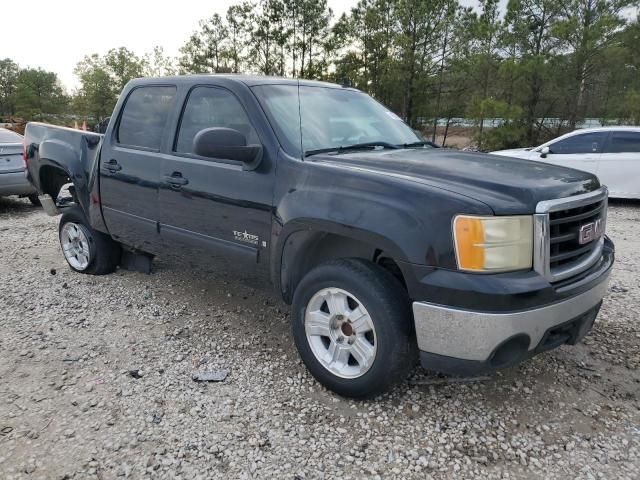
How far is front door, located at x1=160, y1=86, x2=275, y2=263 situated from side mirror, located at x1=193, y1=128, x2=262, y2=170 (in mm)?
138

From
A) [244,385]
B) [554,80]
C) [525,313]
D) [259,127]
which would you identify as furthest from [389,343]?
[554,80]

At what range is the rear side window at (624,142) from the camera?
9.12 metres

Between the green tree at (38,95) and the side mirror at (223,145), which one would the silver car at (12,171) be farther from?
the green tree at (38,95)

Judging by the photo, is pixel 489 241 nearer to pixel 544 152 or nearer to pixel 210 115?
pixel 210 115

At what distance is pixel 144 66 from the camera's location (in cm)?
3978

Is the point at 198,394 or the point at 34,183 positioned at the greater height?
the point at 34,183

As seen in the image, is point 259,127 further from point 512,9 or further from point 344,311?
point 512,9

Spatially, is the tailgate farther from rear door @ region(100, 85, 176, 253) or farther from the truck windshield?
the truck windshield

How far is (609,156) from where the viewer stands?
30.2 ft

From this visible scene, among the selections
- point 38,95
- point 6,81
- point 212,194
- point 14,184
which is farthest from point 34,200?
point 6,81

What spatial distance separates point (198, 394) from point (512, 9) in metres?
17.7

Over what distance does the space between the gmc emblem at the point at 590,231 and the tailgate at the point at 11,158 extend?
28.5 feet

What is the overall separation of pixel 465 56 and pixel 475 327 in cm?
2006

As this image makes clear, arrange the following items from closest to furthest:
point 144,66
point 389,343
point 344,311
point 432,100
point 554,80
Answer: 1. point 389,343
2. point 344,311
3. point 554,80
4. point 432,100
5. point 144,66
